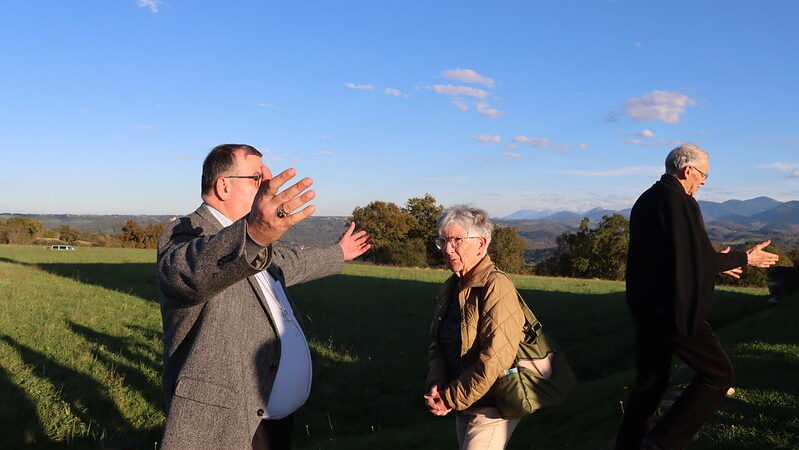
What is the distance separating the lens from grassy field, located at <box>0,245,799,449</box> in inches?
285

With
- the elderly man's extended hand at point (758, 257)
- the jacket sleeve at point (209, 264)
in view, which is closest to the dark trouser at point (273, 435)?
the jacket sleeve at point (209, 264)

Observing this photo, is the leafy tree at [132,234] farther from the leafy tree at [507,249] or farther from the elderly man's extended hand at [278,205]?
the elderly man's extended hand at [278,205]

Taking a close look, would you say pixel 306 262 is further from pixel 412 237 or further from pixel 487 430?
pixel 412 237

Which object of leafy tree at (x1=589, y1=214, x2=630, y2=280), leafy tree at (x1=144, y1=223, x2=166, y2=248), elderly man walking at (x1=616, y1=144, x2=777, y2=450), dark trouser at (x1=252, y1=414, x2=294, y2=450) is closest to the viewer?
dark trouser at (x1=252, y1=414, x2=294, y2=450)

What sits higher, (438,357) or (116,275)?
(438,357)

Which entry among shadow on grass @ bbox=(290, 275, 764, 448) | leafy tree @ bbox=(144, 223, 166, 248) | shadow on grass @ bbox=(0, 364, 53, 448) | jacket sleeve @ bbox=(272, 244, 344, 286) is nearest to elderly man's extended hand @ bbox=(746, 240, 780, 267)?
shadow on grass @ bbox=(290, 275, 764, 448)

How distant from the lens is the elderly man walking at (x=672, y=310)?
4418mm

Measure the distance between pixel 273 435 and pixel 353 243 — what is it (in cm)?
152

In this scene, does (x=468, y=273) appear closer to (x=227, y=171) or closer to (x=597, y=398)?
(x=227, y=171)

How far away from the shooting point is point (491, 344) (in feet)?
11.9

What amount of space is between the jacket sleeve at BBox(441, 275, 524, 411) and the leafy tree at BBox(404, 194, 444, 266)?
2883 inches

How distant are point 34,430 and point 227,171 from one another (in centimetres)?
763

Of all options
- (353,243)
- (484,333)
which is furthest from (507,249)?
(484,333)

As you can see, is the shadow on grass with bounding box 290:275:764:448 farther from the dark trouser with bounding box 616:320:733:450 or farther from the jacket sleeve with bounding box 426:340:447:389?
the jacket sleeve with bounding box 426:340:447:389
